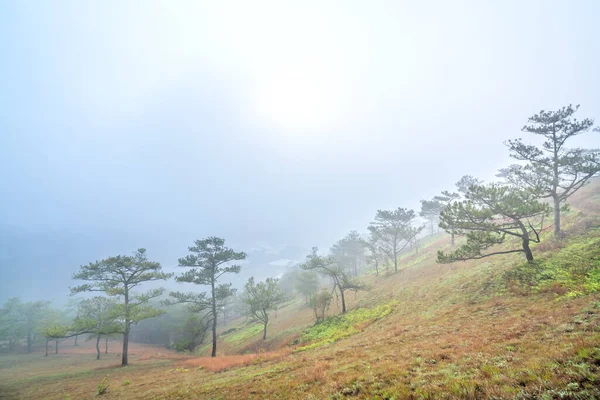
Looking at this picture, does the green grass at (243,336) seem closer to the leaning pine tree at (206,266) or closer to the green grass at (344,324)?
the leaning pine tree at (206,266)

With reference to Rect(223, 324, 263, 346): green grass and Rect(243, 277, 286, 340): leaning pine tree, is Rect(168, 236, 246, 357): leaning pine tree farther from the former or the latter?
Rect(223, 324, 263, 346): green grass

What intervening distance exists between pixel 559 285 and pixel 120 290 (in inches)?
1501

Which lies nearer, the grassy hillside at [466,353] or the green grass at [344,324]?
the grassy hillside at [466,353]

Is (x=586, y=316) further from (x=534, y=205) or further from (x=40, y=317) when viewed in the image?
(x=40, y=317)

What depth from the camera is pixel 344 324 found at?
23203mm

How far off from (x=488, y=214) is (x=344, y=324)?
1671cm

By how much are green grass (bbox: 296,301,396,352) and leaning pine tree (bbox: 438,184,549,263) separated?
8.62 m

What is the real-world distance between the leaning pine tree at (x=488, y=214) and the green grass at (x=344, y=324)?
339 inches

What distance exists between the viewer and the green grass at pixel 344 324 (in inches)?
792

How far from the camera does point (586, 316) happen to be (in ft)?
28.0

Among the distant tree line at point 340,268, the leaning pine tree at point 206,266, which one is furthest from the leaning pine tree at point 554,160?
the leaning pine tree at point 206,266

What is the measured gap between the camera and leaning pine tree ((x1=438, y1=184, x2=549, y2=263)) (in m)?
17.4

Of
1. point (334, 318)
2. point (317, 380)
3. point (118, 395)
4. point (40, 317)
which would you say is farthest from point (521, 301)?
point (40, 317)

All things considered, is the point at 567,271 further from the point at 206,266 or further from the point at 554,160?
the point at 206,266
